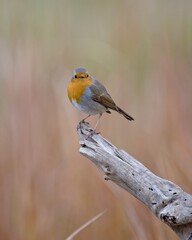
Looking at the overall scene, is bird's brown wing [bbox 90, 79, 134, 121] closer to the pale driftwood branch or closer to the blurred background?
the blurred background

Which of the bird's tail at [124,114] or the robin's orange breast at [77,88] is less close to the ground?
the robin's orange breast at [77,88]

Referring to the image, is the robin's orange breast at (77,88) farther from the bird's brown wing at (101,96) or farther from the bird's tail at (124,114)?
the bird's tail at (124,114)

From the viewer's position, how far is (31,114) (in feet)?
9.50

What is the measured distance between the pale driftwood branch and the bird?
67 centimetres

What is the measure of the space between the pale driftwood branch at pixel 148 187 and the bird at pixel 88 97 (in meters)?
0.67

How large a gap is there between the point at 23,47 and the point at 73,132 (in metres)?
0.42

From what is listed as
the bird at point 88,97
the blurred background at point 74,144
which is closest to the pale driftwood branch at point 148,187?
the blurred background at point 74,144

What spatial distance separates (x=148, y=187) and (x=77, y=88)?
1039 millimetres

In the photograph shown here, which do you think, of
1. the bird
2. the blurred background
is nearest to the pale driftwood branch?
the blurred background

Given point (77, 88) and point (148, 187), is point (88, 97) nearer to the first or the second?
point (77, 88)

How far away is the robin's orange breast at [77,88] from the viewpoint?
2879mm

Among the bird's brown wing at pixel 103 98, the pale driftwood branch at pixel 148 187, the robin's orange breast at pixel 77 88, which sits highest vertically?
the robin's orange breast at pixel 77 88

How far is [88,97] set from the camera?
2898mm

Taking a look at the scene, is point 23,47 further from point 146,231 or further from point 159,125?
point 146,231
